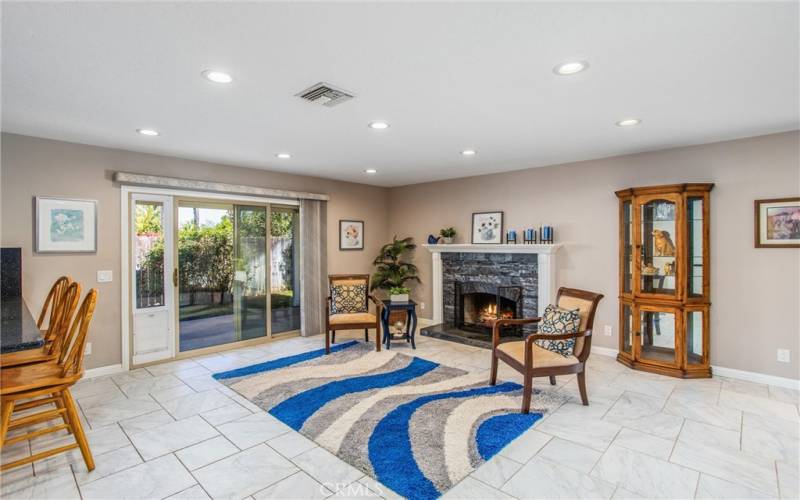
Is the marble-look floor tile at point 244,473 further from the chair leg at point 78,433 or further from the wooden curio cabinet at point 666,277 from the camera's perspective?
the wooden curio cabinet at point 666,277

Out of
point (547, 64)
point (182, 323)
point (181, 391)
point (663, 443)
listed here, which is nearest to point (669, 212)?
point (663, 443)

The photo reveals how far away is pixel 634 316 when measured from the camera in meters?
4.21

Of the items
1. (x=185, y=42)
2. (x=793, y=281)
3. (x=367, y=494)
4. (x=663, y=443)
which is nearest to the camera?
(x=185, y=42)

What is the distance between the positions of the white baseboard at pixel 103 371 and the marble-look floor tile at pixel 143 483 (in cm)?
218

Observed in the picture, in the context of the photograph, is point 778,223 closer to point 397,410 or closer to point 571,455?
point 571,455

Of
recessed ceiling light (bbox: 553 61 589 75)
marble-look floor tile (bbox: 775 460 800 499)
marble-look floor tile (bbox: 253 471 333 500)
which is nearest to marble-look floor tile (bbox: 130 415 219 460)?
marble-look floor tile (bbox: 253 471 333 500)

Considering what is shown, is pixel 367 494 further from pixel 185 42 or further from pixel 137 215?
pixel 137 215

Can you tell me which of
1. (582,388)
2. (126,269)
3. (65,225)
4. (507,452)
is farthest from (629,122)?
(65,225)

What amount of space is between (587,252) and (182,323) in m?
4.96

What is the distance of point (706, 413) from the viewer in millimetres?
3107

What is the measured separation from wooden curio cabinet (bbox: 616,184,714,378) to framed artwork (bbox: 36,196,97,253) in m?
Result: 5.52

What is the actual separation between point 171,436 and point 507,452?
2.30 m

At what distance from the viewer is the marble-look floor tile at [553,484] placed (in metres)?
2.13

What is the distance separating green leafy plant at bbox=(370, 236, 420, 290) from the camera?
20.9 ft
